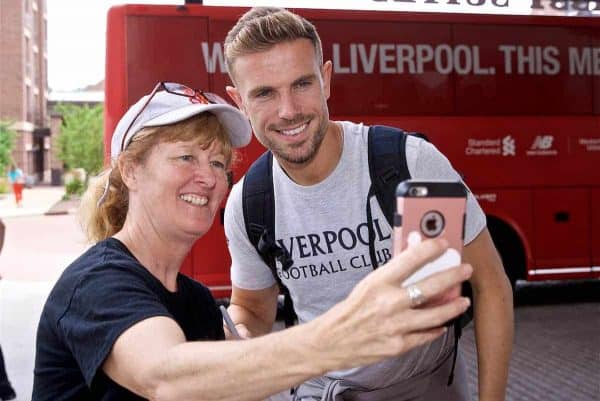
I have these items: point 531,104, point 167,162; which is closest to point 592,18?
point 531,104

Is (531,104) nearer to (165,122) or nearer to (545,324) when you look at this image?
(545,324)

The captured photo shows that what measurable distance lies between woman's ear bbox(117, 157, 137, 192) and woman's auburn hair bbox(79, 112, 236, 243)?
0.01 meters

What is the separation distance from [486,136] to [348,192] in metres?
6.67

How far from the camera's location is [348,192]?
Answer: 2301 mm

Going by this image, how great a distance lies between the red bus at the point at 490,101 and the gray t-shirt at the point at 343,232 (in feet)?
19.1

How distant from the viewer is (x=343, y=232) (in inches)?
90.0

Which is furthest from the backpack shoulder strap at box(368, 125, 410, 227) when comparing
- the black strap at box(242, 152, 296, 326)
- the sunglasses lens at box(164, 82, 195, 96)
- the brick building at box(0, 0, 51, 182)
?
the brick building at box(0, 0, 51, 182)

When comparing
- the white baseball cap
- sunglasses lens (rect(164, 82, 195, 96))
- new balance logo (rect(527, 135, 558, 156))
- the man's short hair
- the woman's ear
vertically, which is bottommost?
the woman's ear

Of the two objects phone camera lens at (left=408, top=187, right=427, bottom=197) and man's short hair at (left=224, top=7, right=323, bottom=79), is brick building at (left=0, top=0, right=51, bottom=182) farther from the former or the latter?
phone camera lens at (left=408, top=187, right=427, bottom=197)

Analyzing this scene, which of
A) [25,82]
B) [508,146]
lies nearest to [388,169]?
[508,146]

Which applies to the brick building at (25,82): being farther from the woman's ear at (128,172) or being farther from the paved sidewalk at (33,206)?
the woman's ear at (128,172)

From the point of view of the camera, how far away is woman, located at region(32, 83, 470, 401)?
1.18 metres

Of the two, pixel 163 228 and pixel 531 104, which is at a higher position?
pixel 531 104

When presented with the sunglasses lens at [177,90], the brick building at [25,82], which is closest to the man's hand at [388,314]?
the sunglasses lens at [177,90]
